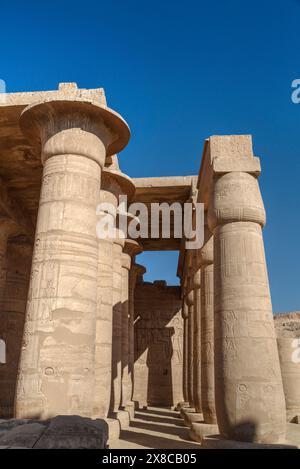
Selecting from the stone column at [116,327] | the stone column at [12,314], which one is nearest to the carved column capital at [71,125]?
the stone column at [116,327]

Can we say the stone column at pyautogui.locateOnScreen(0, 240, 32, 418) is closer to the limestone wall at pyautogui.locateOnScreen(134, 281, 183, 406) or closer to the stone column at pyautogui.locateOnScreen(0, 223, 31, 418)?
the stone column at pyautogui.locateOnScreen(0, 223, 31, 418)

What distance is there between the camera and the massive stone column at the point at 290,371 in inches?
615

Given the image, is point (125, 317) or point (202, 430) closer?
point (202, 430)

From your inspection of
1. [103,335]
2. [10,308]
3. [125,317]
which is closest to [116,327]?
[103,335]

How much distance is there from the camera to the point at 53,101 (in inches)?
277

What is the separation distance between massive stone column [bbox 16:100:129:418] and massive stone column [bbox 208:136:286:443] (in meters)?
2.21

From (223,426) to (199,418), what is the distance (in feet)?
17.2

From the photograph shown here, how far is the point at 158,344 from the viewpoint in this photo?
2331 cm

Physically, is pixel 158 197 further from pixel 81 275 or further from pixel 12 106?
pixel 81 275

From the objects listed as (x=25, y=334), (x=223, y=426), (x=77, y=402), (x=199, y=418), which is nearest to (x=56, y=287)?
(x=25, y=334)

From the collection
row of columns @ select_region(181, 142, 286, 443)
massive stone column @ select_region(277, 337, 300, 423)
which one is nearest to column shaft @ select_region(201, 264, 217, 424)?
row of columns @ select_region(181, 142, 286, 443)

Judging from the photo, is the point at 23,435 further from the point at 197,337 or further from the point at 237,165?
the point at 197,337

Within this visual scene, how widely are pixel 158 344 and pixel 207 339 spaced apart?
13093 millimetres

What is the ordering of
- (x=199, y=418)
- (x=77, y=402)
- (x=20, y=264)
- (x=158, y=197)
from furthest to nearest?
(x=158, y=197) < (x=20, y=264) < (x=199, y=418) < (x=77, y=402)
